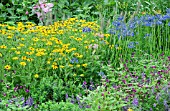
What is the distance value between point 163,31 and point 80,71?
5.27 ft

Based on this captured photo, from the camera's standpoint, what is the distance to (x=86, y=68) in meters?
4.30

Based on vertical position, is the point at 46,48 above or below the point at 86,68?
above

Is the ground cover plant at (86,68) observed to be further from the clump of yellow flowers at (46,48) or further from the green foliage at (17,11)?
the green foliage at (17,11)

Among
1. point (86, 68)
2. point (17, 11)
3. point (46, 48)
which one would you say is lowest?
point (86, 68)

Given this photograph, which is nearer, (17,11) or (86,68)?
(86,68)

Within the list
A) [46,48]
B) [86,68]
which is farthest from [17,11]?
[86,68]

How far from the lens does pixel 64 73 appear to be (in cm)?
418

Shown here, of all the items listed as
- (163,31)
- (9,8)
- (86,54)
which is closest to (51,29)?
(86,54)

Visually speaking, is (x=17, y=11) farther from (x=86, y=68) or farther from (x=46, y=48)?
(x=86, y=68)

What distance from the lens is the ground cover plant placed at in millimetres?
3342

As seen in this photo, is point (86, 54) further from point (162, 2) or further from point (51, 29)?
point (162, 2)

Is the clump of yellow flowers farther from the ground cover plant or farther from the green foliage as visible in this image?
the green foliage

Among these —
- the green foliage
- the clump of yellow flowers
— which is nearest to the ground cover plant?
the clump of yellow flowers

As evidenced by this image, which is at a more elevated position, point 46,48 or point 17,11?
point 17,11
